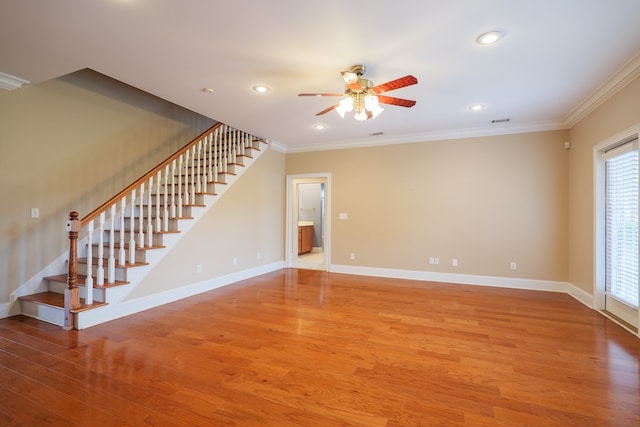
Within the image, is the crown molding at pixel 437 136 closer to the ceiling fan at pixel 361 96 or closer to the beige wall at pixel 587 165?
the beige wall at pixel 587 165

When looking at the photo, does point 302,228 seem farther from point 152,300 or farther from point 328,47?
point 328,47

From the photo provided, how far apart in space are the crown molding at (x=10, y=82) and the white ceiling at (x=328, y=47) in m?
0.11

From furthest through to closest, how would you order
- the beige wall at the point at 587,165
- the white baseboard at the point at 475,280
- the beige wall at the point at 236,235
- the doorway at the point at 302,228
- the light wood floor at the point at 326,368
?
1. the doorway at the point at 302,228
2. the white baseboard at the point at 475,280
3. the beige wall at the point at 236,235
4. the beige wall at the point at 587,165
5. the light wood floor at the point at 326,368

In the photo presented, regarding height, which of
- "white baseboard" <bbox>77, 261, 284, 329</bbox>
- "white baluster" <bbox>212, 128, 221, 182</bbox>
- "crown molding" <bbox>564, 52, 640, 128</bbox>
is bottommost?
"white baseboard" <bbox>77, 261, 284, 329</bbox>

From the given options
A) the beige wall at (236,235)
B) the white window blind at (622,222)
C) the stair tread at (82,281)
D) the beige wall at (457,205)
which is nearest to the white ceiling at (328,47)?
the white window blind at (622,222)

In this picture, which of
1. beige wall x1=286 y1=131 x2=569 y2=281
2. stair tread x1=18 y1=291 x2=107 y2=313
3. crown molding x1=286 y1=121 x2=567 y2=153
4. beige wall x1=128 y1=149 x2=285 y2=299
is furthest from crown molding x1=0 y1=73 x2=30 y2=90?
beige wall x1=286 y1=131 x2=569 y2=281

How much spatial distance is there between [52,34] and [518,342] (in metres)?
4.97

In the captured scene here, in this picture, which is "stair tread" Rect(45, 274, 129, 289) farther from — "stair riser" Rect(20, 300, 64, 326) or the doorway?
the doorway

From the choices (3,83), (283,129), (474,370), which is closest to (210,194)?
(283,129)

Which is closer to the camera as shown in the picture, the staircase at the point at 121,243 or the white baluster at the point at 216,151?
the staircase at the point at 121,243

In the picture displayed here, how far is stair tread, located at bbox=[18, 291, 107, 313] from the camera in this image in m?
3.13

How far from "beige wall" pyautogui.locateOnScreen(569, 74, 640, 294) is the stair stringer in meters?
5.17

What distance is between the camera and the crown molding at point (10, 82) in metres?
3.21

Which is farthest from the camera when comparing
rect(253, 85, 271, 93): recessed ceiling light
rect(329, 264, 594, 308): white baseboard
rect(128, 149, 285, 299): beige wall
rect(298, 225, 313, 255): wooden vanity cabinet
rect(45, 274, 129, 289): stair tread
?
Result: rect(298, 225, 313, 255): wooden vanity cabinet
